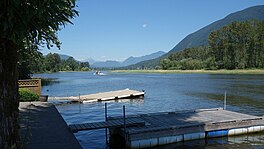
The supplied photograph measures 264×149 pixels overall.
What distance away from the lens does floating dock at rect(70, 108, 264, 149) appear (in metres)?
12.7

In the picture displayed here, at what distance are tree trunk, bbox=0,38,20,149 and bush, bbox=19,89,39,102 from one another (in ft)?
60.5

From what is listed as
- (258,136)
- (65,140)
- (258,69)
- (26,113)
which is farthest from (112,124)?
(258,69)

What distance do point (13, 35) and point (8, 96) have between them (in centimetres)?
110

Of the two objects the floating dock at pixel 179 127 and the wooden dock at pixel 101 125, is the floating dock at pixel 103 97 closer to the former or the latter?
the floating dock at pixel 179 127

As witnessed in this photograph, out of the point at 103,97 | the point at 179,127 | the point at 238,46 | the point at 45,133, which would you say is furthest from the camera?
the point at 238,46

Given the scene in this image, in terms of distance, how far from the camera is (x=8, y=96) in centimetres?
490

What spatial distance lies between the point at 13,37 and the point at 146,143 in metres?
9.27

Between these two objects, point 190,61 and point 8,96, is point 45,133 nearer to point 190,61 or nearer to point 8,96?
point 8,96

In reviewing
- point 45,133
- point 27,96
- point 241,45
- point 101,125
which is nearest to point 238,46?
point 241,45

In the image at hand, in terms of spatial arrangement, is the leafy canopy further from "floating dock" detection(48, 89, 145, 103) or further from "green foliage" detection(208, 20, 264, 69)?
"green foliage" detection(208, 20, 264, 69)

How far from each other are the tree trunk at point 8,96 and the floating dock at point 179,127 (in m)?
7.83

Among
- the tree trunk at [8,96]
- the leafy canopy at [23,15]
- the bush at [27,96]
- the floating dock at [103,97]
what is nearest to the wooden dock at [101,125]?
the tree trunk at [8,96]

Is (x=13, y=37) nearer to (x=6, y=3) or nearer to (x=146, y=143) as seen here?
(x=6, y=3)

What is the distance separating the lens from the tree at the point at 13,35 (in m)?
4.60
